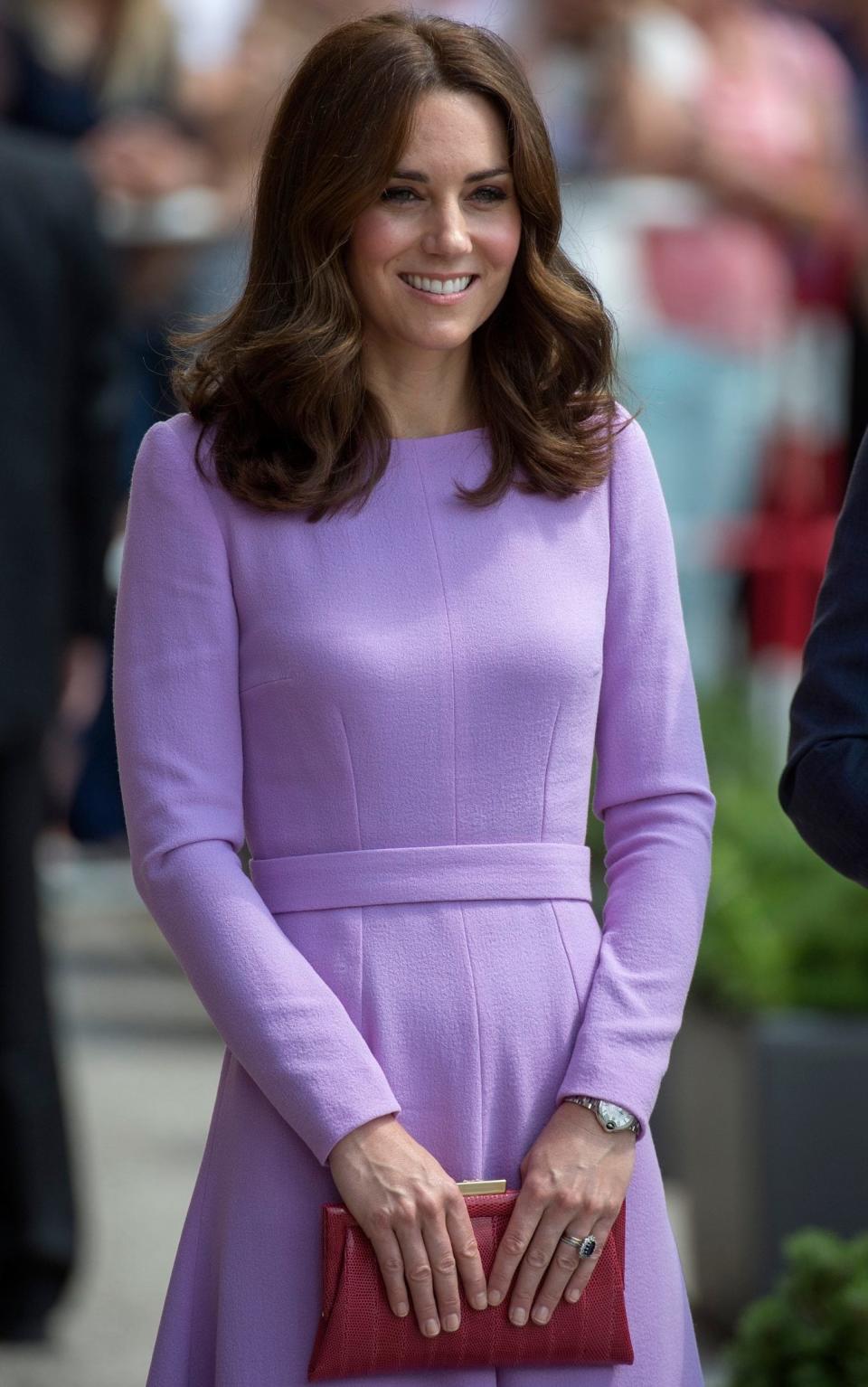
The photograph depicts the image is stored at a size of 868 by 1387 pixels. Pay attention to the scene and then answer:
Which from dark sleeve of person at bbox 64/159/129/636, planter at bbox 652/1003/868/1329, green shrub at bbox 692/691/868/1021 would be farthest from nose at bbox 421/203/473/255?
dark sleeve of person at bbox 64/159/129/636

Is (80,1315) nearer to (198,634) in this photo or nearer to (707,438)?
(198,634)

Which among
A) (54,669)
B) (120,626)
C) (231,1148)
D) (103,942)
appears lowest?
(103,942)

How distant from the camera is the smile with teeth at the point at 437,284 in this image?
2.42m

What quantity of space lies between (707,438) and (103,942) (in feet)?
10.6

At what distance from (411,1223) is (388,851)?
0.36 metres

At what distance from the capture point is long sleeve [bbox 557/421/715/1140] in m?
2.36

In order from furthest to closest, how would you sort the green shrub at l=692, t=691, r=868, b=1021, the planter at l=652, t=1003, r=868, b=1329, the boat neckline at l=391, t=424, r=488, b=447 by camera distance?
the green shrub at l=692, t=691, r=868, b=1021, the planter at l=652, t=1003, r=868, b=1329, the boat neckline at l=391, t=424, r=488, b=447

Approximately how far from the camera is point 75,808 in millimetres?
9000

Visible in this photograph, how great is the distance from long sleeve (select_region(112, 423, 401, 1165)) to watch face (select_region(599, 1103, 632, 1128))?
7.7 inches

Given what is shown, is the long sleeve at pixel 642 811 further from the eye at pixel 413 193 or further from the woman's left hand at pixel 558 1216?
the eye at pixel 413 193

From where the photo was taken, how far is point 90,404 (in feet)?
16.2

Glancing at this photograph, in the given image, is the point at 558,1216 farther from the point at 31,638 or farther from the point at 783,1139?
the point at 31,638

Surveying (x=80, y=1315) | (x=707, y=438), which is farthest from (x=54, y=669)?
(x=707, y=438)

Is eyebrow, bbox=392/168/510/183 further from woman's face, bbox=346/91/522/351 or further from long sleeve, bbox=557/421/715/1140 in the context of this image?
long sleeve, bbox=557/421/715/1140
